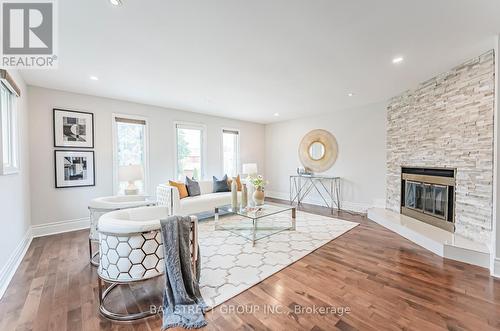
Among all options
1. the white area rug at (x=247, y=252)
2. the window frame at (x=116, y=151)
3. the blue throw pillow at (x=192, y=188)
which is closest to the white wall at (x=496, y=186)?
the white area rug at (x=247, y=252)

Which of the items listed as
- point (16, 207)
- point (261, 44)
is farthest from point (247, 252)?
point (16, 207)

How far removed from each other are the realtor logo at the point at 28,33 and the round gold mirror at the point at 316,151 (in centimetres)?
539

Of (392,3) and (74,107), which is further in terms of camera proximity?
(74,107)

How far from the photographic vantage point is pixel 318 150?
19.3 feet

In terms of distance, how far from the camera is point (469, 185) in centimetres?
277

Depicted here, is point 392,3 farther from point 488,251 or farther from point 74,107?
point 74,107

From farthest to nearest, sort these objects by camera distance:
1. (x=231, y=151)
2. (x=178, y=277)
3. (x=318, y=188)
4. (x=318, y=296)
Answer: (x=231, y=151) → (x=318, y=188) → (x=318, y=296) → (x=178, y=277)

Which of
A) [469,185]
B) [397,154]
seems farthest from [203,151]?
[469,185]

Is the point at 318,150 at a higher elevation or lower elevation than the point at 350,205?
higher

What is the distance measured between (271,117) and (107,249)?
524cm

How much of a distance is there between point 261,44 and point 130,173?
10.1 ft

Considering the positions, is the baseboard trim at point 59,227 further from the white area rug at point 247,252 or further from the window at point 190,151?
the white area rug at point 247,252

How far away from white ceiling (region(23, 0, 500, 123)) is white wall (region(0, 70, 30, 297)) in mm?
738

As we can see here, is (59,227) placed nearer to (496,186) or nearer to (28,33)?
(28,33)
